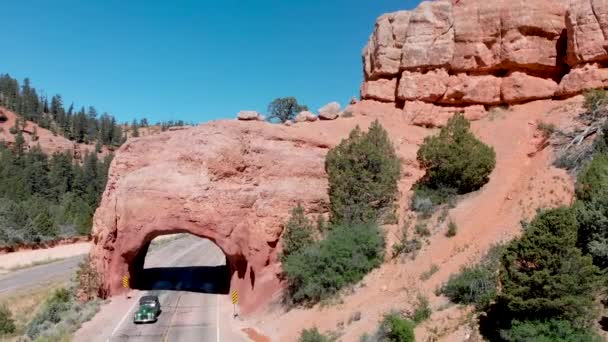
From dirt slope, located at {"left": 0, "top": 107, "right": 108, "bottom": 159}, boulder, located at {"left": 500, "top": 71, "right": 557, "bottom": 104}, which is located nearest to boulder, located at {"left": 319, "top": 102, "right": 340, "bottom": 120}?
boulder, located at {"left": 500, "top": 71, "right": 557, "bottom": 104}

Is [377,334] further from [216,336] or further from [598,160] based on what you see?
[598,160]

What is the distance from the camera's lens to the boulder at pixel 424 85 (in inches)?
1277

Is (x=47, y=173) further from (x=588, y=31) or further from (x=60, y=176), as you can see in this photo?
(x=588, y=31)

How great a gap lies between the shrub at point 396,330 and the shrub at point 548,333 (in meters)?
3.11

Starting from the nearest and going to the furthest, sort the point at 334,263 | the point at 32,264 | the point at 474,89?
the point at 334,263
the point at 474,89
the point at 32,264

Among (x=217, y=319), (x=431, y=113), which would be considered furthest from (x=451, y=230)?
(x=217, y=319)

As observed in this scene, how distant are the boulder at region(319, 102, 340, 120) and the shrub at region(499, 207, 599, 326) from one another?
20948 mm

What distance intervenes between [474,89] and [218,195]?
681 inches

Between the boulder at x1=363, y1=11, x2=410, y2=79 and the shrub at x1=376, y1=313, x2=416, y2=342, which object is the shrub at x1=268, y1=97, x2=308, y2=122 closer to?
the boulder at x1=363, y1=11, x2=410, y2=79

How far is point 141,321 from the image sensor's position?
2497cm

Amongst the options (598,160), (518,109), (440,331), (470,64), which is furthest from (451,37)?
(440,331)

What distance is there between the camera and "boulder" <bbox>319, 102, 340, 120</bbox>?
34.2m

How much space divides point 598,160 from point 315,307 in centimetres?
1335

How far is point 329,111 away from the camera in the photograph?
34.4 metres
